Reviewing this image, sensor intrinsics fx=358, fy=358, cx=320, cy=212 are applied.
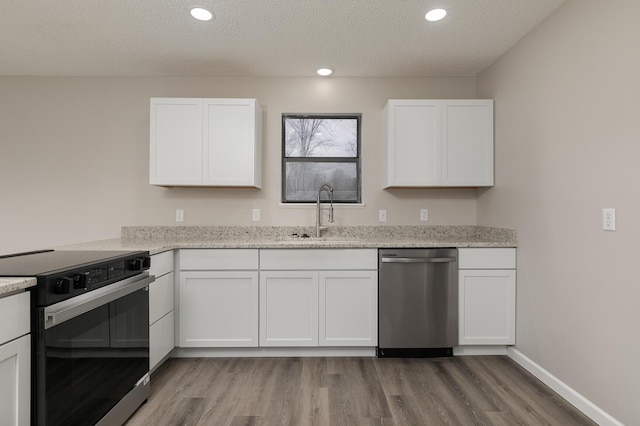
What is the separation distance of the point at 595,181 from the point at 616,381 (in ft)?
3.47

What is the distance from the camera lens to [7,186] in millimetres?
3363

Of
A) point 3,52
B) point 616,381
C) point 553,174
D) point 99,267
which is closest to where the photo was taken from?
point 99,267

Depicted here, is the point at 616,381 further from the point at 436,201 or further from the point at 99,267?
the point at 99,267

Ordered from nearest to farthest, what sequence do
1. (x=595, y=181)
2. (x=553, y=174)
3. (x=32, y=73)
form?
1. (x=595, y=181)
2. (x=553, y=174)
3. (x=32, y=73)

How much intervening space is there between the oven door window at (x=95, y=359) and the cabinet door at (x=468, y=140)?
2.60 meters

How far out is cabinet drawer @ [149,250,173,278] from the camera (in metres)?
2.44

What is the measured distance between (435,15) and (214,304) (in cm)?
262

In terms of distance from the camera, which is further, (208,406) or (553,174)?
(553,174)

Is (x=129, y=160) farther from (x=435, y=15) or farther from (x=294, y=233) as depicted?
(x=435, y=15)

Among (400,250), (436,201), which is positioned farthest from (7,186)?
(436,201)

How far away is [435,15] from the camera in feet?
7.80

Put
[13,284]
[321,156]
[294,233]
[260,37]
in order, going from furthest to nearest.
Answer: [321,156], [294,233], [260,37], [13,284]

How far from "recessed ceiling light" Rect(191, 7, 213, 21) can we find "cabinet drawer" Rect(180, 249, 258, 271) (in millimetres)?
1658

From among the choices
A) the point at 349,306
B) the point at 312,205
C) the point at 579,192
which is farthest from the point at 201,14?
the point at 579,192
